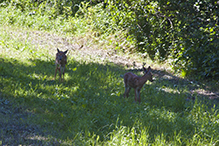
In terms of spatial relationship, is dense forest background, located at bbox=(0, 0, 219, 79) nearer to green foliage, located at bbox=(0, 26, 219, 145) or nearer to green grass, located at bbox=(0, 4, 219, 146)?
green grass, located at bbox=(0, 4, 219, 146)

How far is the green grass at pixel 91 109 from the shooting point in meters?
5.58

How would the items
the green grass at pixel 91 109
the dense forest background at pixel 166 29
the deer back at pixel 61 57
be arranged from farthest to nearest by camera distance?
the dense forest background at pixel 166 29 → the deer back at pixel 61 57 → the green grass at pixel 91 109

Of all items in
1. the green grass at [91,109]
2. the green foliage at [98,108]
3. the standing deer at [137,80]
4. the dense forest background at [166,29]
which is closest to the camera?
the green grass at [91,109]

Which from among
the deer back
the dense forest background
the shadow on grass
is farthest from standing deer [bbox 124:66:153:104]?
the dense forest background

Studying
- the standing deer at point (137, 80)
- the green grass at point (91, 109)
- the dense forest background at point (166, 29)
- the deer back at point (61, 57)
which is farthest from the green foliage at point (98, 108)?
the dense forest background at point (166, 29)

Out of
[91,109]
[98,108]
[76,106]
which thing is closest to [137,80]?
[98,108]

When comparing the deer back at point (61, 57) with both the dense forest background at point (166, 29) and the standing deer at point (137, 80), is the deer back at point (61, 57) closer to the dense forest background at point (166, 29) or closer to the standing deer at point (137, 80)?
the standing deer at point (137, 80)

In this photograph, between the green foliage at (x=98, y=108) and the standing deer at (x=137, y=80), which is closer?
the green foliage at (x=98, y=108)

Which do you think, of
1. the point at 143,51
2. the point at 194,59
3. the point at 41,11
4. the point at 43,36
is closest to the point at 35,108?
the point at 194,59

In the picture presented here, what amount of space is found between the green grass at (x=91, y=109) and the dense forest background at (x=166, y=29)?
118cm

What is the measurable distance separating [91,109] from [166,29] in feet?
22.5

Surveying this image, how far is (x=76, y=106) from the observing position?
713 cm

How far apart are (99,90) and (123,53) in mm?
5797

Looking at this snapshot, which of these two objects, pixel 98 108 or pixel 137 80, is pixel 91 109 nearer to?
pixel 98 108
